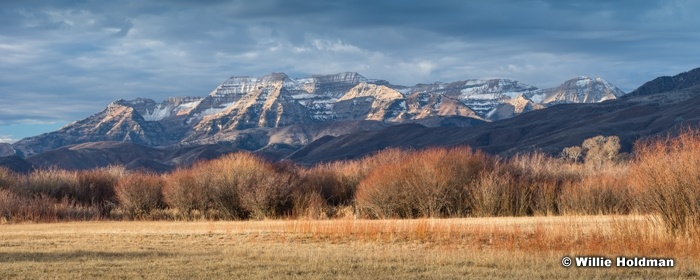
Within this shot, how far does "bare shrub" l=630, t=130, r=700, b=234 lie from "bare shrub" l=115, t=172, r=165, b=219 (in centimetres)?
4105

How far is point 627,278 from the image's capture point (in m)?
19.4

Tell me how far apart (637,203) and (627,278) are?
11.0m

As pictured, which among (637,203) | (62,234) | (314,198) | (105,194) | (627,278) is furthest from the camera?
(105,194)

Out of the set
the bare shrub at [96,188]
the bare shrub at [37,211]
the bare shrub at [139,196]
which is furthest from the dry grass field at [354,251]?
the bare shrub at [96,188]

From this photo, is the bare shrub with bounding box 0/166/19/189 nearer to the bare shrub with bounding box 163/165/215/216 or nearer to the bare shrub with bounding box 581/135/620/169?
the bare shrub with bounding box 163/165/215/216

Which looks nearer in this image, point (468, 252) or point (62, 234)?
point (468, 252)

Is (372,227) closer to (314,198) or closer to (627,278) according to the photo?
(627,278)

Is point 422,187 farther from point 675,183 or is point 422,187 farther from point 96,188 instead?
point 96,188

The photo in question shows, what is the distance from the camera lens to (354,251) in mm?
26828

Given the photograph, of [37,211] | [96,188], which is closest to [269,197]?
[37,211]

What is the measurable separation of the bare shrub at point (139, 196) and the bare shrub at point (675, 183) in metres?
41.1

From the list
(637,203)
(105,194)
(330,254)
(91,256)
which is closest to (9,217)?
(105,194)

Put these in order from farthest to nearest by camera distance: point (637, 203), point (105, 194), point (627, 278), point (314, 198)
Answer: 1. point (105, 194)
2. point (314, 198)
3. point (637, 203)
4. point (627, 278)

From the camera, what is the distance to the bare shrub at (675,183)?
2550cm
